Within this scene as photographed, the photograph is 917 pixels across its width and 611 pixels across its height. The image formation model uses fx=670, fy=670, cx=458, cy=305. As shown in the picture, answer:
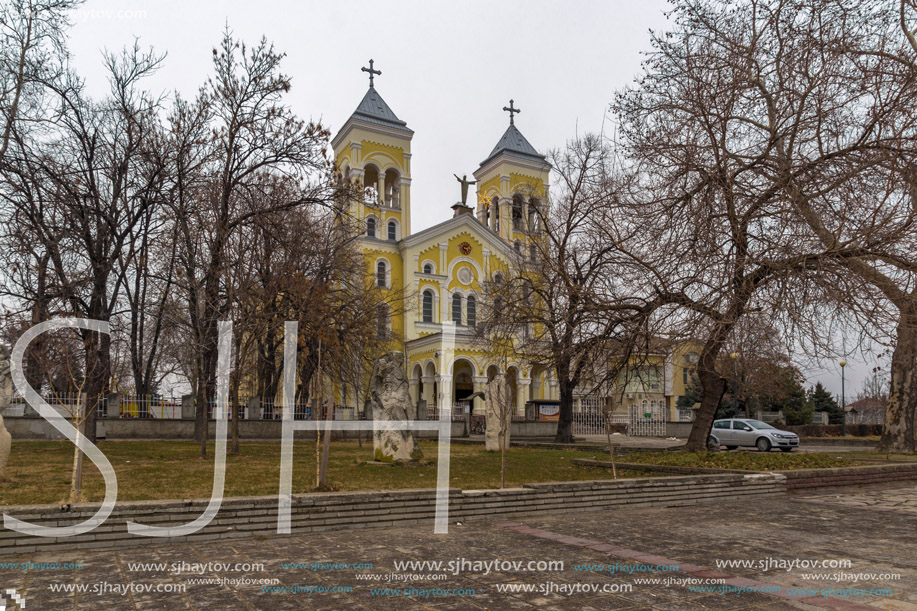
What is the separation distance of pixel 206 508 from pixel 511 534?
3487 millimetres

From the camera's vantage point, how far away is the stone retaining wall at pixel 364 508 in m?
6.82

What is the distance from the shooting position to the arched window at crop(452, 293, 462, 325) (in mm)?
45625

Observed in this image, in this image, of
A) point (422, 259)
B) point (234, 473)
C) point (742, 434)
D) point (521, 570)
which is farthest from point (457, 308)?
point (521, 570)

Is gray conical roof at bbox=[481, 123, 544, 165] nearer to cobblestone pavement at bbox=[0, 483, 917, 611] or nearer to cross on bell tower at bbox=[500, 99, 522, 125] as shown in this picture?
cross on bell tower at bbox=[500, 99, 522, 125]

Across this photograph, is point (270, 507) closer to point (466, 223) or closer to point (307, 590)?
point (307, 590)

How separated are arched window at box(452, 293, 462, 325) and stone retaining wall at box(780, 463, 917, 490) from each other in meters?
32.5

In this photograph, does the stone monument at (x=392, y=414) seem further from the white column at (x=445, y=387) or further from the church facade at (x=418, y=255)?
the church facade at (x=418, y=255)

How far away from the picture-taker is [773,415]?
1702 inches

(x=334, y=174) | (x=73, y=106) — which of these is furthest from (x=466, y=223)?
(x=73, y=106)

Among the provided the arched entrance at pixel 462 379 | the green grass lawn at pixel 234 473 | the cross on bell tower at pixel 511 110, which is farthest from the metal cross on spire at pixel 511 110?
the green grass lawn at pixel 234 473

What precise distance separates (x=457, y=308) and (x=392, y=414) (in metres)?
31.7

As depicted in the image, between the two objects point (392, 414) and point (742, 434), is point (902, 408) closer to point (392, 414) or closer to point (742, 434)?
point (742, 434)

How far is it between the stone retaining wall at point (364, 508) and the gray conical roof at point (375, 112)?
125 ft

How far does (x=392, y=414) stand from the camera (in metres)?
14.3
